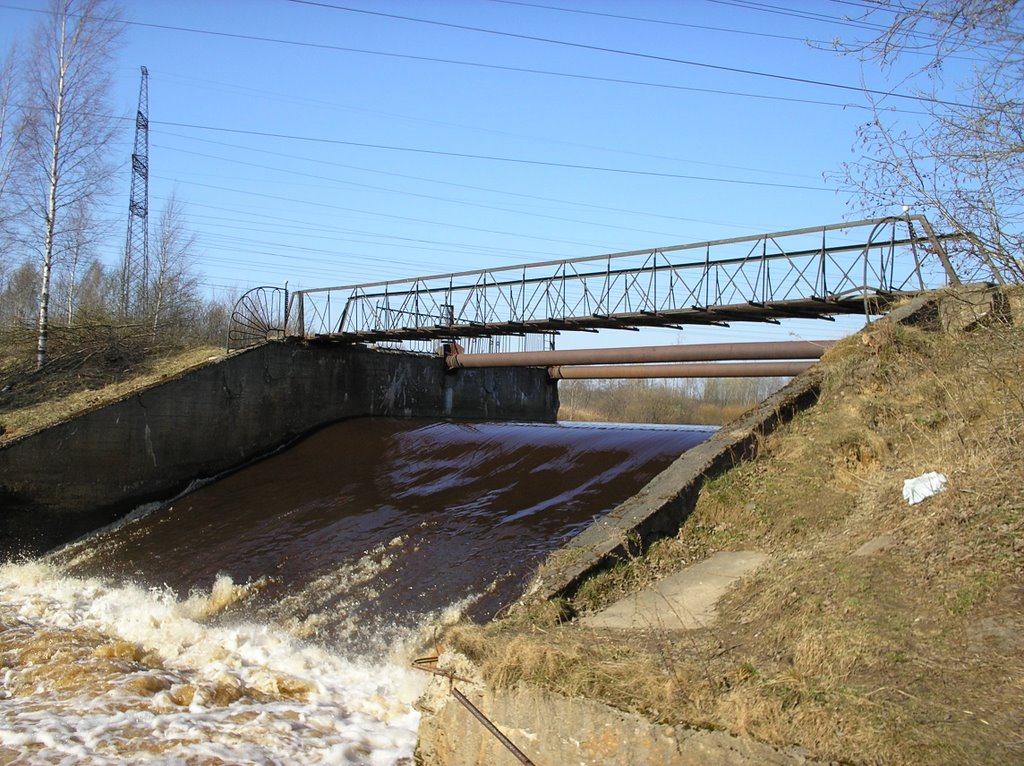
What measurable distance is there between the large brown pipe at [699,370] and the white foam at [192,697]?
11129 millimetres

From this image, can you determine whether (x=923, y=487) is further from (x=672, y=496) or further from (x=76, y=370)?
(x=76, y=370)

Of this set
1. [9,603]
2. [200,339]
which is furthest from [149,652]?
[200,339]

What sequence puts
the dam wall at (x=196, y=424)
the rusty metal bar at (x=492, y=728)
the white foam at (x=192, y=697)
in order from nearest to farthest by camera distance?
the rusty metal bar at (x=492, y=728)
the white foam at (x=192, y=697)
the dam wall at (x=196, y=424)

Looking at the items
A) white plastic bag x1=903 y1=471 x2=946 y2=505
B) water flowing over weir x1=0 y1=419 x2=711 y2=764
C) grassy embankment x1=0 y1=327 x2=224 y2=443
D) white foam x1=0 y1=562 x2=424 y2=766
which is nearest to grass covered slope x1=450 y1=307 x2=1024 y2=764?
white plastic bag x1=903 y1=471 x2=946 y2=505

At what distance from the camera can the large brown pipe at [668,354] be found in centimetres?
1555

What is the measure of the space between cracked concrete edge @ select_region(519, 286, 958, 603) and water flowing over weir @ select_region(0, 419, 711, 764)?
1.58 metres

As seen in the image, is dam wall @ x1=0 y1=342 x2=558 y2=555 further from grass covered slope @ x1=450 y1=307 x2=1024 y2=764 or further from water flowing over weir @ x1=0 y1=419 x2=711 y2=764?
grass covered slope @ x1=450 y1=307 x2=1024 y2=764

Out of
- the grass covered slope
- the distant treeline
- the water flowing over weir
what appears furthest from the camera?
the distant treeline

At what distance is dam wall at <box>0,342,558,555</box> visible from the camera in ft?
47.1

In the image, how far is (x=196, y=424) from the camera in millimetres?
17172

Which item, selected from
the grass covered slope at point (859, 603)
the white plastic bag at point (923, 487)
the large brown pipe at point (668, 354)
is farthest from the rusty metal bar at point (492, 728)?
the large brown pipe at point (668, 354)

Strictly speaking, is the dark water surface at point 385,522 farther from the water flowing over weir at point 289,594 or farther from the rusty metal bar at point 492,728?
the rusty metal bar at point 492,728

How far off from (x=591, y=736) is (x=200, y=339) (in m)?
21.6

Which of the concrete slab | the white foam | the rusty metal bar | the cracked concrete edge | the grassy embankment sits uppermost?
the grassy embankment
